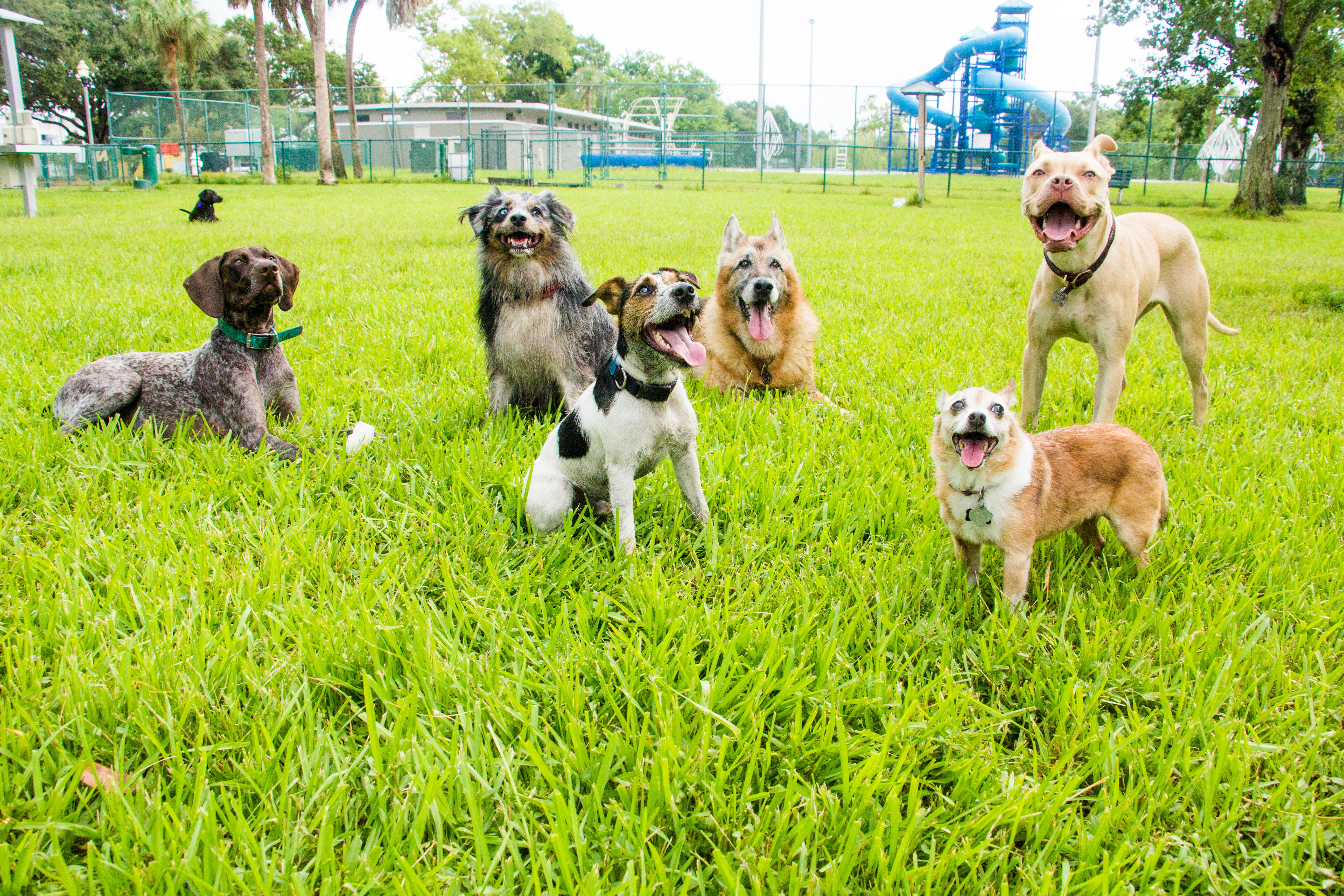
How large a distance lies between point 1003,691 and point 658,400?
1.50 m

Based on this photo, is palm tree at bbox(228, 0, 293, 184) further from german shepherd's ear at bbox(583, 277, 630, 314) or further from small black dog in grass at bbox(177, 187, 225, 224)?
german shepherd's ear at bbox(583, 277, 630, 314)

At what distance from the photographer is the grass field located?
1.70m

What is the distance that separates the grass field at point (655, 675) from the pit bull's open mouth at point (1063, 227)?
3.77ft

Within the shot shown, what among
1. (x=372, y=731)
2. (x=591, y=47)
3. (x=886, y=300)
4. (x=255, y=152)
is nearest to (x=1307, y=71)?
(x=886, y=300)

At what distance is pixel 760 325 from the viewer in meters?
5.07

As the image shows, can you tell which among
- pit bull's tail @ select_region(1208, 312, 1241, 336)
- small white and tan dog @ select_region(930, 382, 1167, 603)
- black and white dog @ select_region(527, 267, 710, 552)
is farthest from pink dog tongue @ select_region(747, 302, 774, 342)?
pit bull's tail @ select_region(1208, 312, 1241, 336)

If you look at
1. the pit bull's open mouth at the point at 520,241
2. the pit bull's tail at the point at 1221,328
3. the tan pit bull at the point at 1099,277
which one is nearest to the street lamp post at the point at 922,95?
the pit bull's tail at the point at 1221,328

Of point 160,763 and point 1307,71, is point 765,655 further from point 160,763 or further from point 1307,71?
point 1307,71

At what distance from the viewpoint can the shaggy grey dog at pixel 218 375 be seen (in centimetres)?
388

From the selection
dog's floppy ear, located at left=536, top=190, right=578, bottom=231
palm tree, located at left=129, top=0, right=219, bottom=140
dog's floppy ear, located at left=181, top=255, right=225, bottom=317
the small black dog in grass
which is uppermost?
palm tree, located at left=129, top=0, right=219, bottom=140

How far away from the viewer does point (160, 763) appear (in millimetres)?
1949

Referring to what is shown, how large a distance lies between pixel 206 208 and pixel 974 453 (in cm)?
1693

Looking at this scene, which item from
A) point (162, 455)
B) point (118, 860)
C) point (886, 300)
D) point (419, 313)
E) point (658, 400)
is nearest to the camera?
point (118, 860)

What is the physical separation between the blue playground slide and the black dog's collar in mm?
40415
